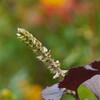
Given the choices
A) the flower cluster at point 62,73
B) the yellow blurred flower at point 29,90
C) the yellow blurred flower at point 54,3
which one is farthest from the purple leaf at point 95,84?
the yellow blurred flower at point 54,3

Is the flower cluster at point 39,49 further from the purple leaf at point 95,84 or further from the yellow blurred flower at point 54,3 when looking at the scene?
the yellow blurred flower at point 54,3

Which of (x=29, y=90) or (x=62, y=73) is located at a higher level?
(x=29, y=90)

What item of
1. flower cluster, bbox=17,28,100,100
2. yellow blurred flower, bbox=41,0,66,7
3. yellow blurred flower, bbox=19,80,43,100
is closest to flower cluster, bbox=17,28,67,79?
flower cluster, bbox=17,28,100,100

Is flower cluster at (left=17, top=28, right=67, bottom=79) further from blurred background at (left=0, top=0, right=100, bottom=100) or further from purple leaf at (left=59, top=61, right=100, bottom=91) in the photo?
blurred background at (left=0, top=0, right=100, bottom=100)

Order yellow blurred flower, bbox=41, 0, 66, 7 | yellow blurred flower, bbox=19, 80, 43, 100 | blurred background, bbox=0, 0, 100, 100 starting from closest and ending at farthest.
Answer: yellow blurred flower, bbox=19, 80, 43, 100 < blurred background, bbox=0, 0, 100, 100 < yellow blurred flower, bbox=41, 0, 66, 7

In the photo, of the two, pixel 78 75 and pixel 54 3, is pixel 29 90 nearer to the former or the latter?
pixel 54 3

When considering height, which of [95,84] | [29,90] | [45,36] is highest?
[45,36]

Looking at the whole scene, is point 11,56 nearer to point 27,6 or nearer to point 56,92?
point 27,6

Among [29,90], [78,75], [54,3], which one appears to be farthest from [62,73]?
[54,3]
